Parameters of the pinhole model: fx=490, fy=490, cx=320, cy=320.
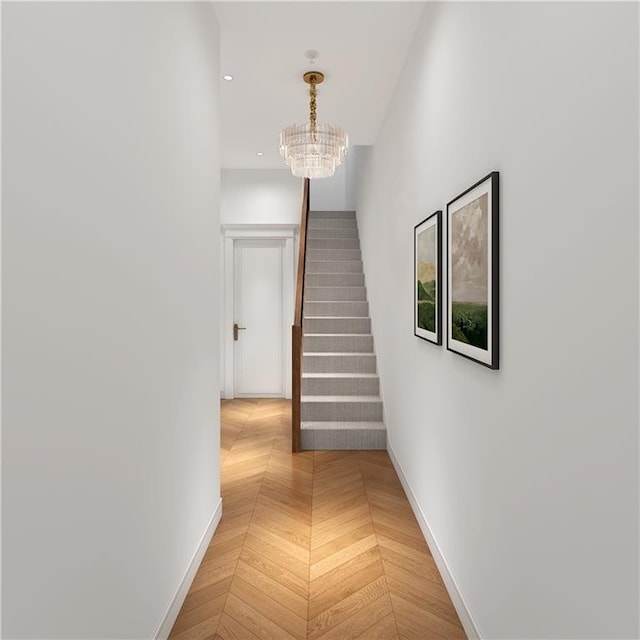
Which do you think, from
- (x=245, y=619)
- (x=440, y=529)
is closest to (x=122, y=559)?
(x=245, y=619)

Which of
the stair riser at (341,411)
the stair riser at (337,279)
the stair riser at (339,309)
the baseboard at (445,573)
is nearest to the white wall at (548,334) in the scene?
the baseboard at (445,573)

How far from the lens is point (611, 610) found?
96cm

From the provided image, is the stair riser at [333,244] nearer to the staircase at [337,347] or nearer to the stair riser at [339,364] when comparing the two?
the staircase at [337,347]

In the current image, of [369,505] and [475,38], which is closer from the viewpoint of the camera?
[475,38]

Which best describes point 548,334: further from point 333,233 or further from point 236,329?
point 333,233

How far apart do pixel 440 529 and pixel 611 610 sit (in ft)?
4.69

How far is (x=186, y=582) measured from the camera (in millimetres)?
2094

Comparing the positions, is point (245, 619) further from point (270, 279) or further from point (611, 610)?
point (270, 279)

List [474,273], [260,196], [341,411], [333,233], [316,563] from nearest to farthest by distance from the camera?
[474,273]
[316,563]
[341,411]
[260,196]
[333,233]

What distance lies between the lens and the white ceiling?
263cm

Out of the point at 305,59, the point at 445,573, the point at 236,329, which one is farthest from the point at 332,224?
the point at 445,573

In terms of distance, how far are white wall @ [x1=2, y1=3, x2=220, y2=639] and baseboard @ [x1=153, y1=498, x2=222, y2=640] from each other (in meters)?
0.05

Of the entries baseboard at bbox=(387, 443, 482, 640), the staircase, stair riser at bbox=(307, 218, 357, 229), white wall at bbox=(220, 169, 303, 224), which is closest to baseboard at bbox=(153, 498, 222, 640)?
baseboard at bbox=(387, 443, 482, 640)

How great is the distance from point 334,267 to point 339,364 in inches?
65.5
